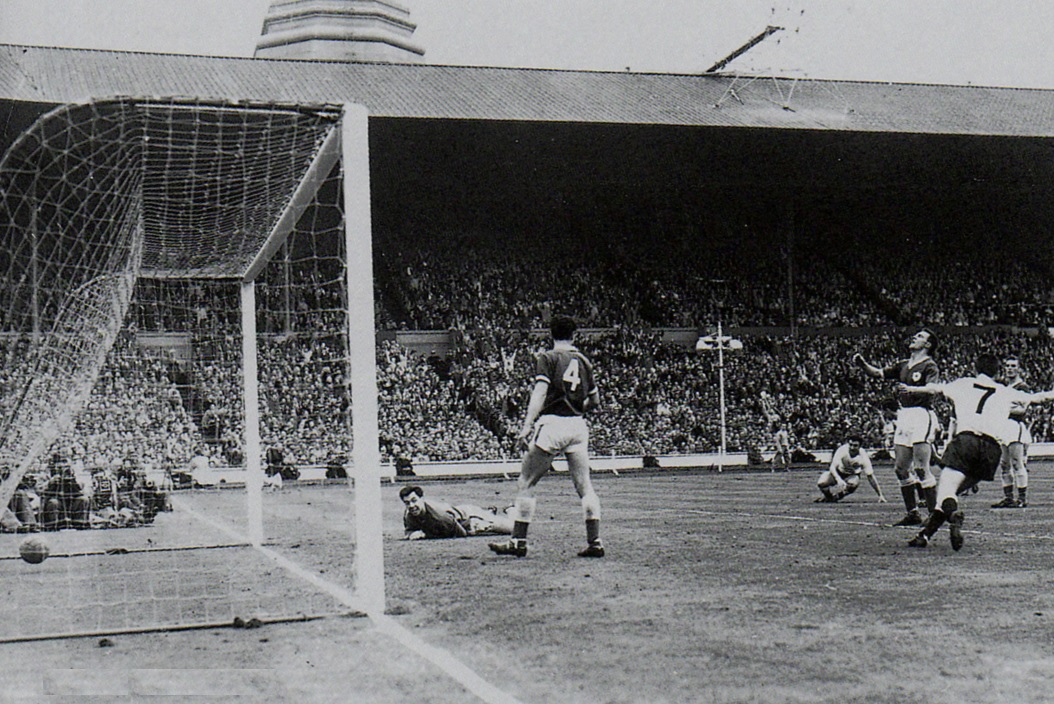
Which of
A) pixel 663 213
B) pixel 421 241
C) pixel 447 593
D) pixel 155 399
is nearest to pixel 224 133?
pixel 447 593

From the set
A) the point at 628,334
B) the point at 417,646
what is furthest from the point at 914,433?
the point at 628,334

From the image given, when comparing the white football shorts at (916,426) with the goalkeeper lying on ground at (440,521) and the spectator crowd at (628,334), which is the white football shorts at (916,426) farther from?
the spectator crowd at (628,334)

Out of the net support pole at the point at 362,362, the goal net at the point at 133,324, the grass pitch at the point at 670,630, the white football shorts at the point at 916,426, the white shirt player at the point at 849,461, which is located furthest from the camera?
the white shirt player at the point at 849,461

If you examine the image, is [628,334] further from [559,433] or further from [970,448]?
[559,433]

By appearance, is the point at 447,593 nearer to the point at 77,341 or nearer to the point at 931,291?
the point at 77,341

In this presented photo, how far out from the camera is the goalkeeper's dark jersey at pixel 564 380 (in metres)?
9.34

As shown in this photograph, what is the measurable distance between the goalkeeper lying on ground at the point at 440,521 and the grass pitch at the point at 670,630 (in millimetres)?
490

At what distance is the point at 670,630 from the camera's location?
19.4ft

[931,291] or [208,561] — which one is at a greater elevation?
[931,291]

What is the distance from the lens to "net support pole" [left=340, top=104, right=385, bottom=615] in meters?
6.92

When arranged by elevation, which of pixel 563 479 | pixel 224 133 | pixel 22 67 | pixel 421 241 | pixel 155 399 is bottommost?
pixel 563 479

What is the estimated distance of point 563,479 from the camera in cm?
2900

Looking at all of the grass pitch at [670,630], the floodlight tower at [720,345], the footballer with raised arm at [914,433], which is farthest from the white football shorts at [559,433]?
the floodlight tower at [720,345]

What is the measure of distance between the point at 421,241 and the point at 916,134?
54.9ft
